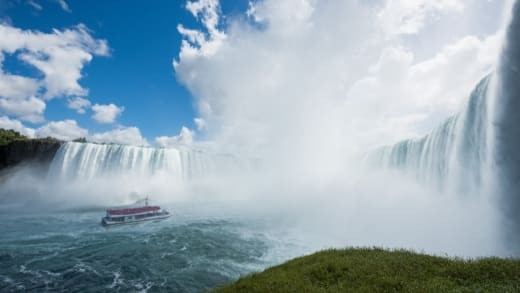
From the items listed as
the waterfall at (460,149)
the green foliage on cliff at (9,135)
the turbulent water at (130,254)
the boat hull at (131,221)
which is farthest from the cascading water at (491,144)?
the green foliage on cliff at (9,135)

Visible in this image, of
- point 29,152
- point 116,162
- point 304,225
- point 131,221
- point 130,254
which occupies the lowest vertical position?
A: point 130,254

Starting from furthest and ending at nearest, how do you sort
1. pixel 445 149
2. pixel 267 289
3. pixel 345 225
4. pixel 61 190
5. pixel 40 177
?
pixel 40 177 < pixel 61 190 < pixel 345 225 < pixel 445 149 < pixel 267 289

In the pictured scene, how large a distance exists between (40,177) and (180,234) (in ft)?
176

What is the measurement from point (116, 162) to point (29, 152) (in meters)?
27.3

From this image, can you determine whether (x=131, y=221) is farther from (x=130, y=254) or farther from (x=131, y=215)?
(x=130, y=254)

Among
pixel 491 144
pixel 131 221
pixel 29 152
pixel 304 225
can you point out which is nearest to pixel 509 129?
pixel 491 144

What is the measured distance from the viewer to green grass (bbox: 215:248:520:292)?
6.01m

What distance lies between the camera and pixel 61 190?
47.4 meters

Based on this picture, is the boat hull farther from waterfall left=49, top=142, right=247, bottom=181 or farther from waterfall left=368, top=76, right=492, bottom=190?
waterfall left=368, top=76, right=492, bottom=190

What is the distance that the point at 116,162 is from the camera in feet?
168

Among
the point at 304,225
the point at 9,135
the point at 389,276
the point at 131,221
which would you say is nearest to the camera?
the point at 389,276

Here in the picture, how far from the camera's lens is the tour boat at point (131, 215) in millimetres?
29750

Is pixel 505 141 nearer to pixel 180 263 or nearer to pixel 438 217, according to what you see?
pixel 438 217

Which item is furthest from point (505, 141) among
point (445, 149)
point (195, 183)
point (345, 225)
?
point (195, 183)
